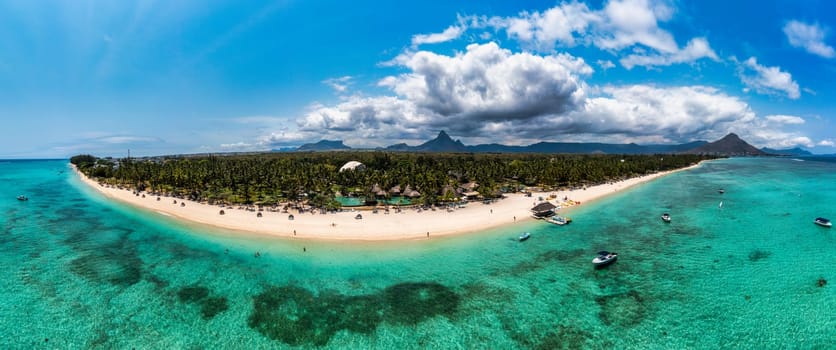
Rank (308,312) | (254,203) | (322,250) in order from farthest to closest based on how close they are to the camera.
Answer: (254,203)
(322,250)
(308,312)

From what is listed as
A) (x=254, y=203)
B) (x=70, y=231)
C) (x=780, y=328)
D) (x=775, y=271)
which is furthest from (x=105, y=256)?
(x=775, y=271)

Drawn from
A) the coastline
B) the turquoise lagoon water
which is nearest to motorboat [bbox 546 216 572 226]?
the turquoise lagoon water

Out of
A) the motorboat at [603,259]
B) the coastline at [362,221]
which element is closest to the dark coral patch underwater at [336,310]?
the coastline at [362,221]

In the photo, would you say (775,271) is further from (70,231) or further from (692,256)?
(70,231)

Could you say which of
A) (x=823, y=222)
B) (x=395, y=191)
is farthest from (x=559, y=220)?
(x=823, y=222)

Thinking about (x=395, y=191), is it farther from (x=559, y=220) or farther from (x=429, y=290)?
(x=429, y=290)

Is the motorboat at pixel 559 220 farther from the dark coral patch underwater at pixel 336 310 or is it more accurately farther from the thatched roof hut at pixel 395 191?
the thatched roof hut at pixel 395 191

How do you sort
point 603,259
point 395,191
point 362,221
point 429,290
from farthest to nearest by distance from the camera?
point 395,191 → point 362,221 → point 603,259 → point 429,290
